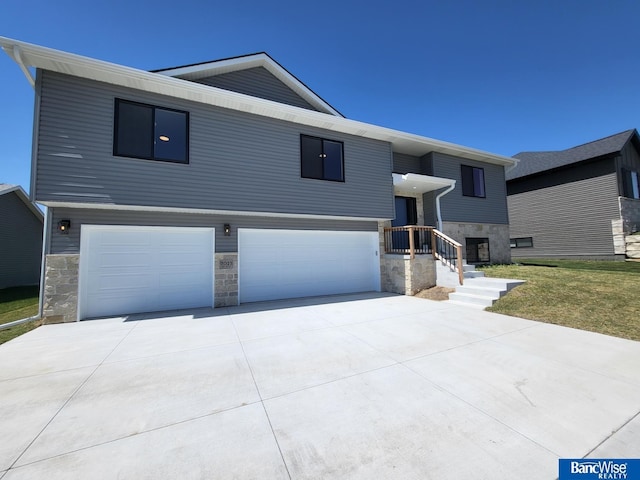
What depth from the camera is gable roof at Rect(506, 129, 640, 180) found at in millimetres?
14344

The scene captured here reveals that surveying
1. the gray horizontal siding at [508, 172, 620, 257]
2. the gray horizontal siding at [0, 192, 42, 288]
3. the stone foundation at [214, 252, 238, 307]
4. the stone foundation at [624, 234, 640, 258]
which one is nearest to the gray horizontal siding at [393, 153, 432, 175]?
the stone foundation at [214, 252, 238, 307]

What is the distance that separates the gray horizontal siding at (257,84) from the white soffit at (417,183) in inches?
183

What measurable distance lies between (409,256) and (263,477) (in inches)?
310

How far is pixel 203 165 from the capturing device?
6867 millimetres

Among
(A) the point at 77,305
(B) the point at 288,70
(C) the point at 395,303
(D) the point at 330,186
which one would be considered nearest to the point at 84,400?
(A) the point at 77,305

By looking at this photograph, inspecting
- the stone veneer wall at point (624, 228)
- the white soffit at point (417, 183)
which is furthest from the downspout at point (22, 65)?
the stone veneer wall at point (624, 228)

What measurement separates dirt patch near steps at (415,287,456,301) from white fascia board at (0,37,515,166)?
5634 millimetres

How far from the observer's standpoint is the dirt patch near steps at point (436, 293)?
7924 millimetres

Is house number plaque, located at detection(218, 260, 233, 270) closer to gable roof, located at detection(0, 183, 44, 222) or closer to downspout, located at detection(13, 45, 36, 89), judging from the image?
downspout, located at detection(13, 45, 36, 89)

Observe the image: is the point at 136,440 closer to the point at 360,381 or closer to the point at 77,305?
the point at 360,381

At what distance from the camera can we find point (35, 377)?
339 cm

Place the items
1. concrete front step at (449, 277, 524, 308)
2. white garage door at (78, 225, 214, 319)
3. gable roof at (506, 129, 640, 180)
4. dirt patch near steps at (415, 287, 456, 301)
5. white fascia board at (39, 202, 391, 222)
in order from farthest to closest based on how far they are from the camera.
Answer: gable roof at (506, 129, 640, 180), dirt patch near steps at (415, 287, 456, 301), concrete front step at (449, 277, 524, 308), white garage door at (78, 225, 214, 319), white fascia board at (39, 202, 391, 222)

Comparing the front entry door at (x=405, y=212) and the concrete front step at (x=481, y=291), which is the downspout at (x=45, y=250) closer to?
the concrete front step at (x=481, y=291)

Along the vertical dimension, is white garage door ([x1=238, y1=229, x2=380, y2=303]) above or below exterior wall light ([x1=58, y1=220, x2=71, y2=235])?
below
